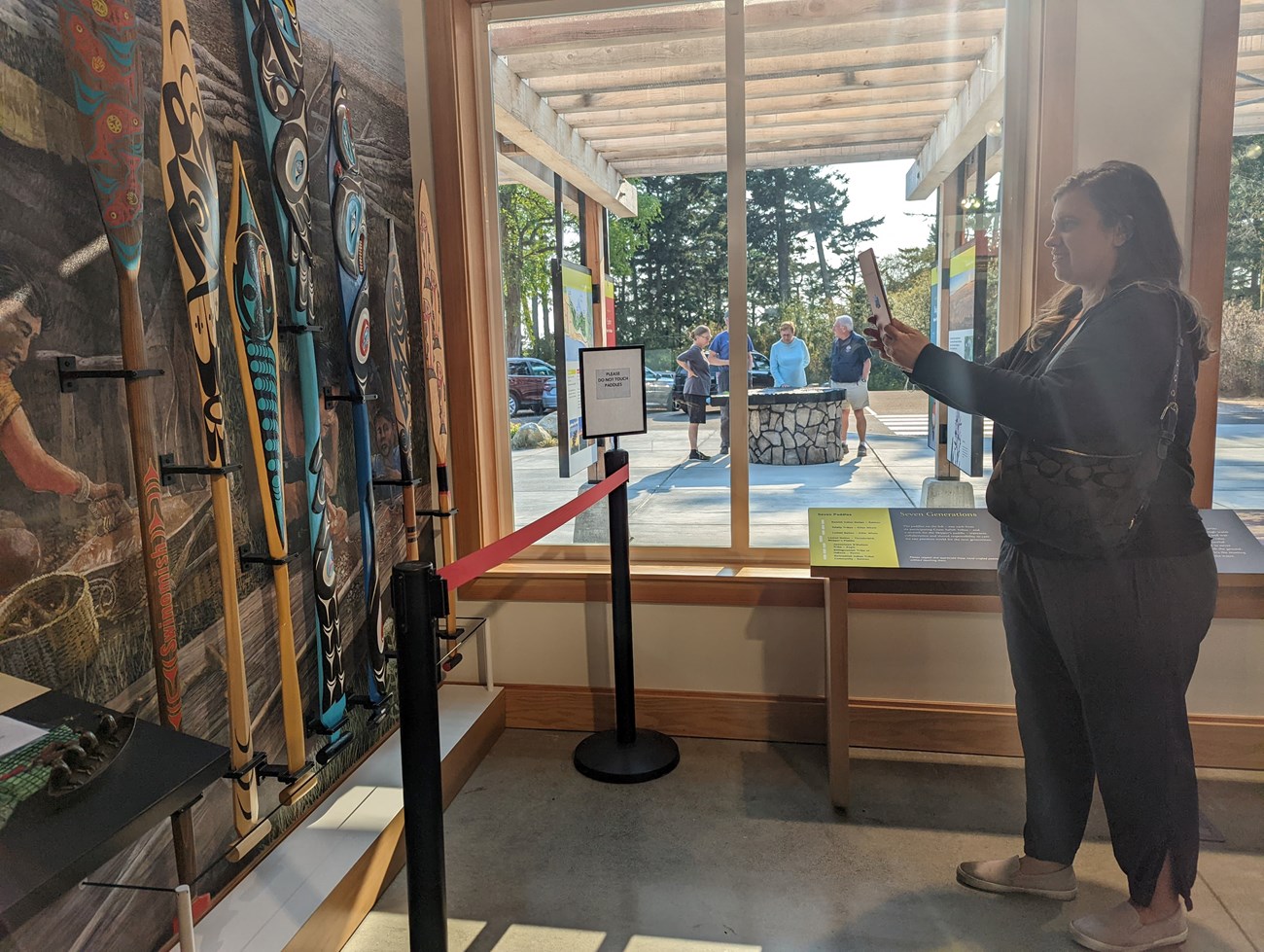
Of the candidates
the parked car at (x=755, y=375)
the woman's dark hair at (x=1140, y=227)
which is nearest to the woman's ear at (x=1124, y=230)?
the woman's dark hair at (x=1140, y=227)

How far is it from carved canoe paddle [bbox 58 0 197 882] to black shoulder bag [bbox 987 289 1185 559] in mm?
1661

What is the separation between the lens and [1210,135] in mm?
2479

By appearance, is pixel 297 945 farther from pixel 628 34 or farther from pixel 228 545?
pixel 628 34

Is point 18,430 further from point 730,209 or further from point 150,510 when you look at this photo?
point 730,209

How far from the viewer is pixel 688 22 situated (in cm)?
286

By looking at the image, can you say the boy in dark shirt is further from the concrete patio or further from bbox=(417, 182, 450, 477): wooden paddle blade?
bbox=(417, 182, 450, 477): wooden paddle blade

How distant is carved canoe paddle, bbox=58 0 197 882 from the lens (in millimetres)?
1390

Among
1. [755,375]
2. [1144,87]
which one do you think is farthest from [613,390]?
[1144,87]

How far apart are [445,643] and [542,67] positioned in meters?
1.96

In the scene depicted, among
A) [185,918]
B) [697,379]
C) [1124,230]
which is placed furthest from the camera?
[697,379]

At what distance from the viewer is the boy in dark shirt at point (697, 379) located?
3016 mm

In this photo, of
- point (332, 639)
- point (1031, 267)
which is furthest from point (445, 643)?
point (1031, 267)

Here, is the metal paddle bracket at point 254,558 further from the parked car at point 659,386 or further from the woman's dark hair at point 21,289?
the parked car at point 659,386

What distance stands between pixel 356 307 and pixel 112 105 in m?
0.90
